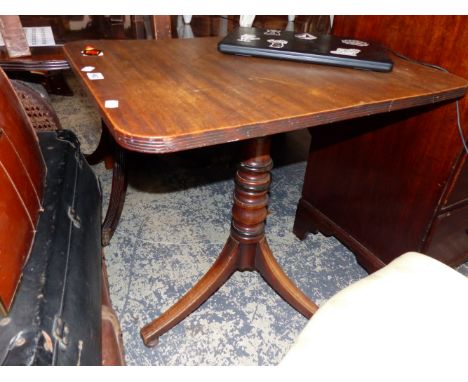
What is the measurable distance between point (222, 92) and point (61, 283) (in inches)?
15.1

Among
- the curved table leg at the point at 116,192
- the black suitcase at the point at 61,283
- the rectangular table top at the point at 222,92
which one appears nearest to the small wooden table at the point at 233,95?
the rectangular table top at the point at 222,92

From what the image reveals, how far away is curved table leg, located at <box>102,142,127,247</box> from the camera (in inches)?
46.9

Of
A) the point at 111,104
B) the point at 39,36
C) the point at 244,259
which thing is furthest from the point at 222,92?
the point at 39,36

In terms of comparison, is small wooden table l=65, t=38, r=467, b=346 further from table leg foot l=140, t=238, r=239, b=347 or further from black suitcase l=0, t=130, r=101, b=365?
black suitcase l=0, t=130, r=101, b=365

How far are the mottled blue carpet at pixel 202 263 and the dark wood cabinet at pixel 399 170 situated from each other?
0.63 ft

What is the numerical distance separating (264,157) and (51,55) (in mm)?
690

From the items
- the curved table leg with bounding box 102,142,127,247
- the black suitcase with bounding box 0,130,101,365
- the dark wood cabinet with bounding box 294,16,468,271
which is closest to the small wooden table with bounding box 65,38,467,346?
the dark wood cabinet with bounding box 294,16,468,271

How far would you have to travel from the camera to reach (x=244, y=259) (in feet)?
3.36

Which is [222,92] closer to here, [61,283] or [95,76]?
[95,76]

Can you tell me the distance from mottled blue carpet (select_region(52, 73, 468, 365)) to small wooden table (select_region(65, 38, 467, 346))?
0.33 metres

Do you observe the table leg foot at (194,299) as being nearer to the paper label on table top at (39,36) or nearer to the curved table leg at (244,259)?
the curved table leg at (244,259)

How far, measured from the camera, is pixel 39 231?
0.64 m

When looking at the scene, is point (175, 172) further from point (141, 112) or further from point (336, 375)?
point (336, 375)

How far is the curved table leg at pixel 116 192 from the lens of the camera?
119 cm
